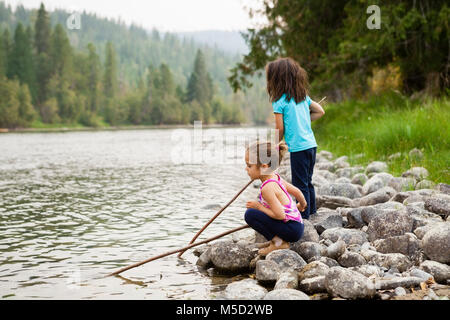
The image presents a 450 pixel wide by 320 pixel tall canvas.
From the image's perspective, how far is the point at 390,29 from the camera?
936 centimetres

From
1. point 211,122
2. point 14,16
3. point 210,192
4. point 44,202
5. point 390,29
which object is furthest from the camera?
point 14,16

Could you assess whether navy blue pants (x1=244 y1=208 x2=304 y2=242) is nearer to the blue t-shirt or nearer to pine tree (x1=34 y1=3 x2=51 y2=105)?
the blue t-shirt

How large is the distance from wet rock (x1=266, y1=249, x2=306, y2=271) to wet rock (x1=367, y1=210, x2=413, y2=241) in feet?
2.50

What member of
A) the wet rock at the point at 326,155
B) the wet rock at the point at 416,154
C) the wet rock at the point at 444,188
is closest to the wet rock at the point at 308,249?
the wet rock at the point at 444,188

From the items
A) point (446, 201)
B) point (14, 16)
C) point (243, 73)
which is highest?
point (14, 16)

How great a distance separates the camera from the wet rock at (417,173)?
608 centimetres

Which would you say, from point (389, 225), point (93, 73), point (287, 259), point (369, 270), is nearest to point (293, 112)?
point (389, 225)

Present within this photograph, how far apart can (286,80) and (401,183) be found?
2333mm

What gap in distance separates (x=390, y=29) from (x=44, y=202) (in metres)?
6.79

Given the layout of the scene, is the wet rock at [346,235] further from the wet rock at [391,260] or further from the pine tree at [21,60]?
the pine tree at [21,60]

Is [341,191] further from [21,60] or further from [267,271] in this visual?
[21,60]

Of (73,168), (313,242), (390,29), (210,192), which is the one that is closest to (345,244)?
(313,242)

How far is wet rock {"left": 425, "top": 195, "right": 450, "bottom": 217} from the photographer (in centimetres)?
437
